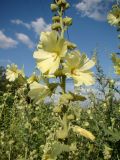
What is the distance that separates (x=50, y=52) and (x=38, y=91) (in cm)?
27

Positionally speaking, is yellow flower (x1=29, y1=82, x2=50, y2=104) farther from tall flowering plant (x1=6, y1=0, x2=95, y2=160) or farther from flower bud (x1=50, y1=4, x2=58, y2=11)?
flower bud (x1=50, y1=4, x2=58, y2=11)

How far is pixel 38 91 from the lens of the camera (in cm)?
227

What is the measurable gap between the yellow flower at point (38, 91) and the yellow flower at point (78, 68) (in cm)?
21

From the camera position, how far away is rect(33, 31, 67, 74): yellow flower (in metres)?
2.16

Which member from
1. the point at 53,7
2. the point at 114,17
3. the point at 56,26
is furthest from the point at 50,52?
the point at 114,17

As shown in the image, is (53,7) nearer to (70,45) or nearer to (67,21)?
(67,21)

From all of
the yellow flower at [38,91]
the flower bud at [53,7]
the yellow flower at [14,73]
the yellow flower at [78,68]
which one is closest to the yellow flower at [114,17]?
the yellow flower at [14,73]

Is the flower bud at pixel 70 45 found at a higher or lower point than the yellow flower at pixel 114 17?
lower

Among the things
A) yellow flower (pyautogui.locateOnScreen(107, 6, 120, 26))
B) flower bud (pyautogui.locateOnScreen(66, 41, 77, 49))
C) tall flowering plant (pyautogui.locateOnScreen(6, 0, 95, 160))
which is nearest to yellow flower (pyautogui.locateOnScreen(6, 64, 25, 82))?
tall flowering plant (pyautogui.locateOnScreen(6, 0, 95, 160))

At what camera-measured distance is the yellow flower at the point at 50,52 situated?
85.2 inches

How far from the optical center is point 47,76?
2.17 m

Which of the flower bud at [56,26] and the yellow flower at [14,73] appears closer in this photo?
the flower bud at [56,26]

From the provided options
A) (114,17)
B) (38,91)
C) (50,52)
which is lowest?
(38,91)

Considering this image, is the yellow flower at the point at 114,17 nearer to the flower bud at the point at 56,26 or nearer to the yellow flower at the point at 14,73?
the yellow flower at the point at 14,73
